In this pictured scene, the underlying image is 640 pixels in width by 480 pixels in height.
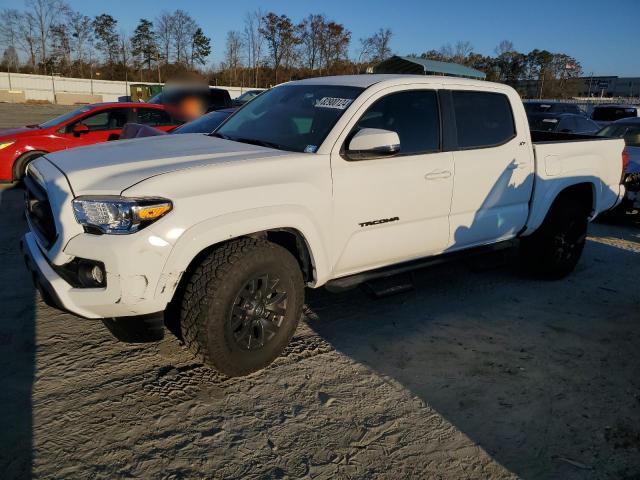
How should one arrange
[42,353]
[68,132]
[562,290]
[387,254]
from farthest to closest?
[68,132], [562,290], [387,254], [42,353]

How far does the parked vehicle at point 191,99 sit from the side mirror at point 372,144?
9.29m

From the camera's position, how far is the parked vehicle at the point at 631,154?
24.7 feet

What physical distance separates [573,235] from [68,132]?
26.6ft

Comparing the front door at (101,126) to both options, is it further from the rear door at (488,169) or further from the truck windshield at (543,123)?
the truck windshield at (543,123)

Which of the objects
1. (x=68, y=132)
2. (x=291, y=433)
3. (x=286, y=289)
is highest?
(x=68, y=132)

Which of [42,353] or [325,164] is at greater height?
[325,164]

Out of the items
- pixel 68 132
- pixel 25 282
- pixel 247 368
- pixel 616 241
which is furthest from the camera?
pixel 68 132

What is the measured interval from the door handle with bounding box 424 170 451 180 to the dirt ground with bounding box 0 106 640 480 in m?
1.19

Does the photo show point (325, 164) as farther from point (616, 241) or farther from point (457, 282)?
point (616, 241)

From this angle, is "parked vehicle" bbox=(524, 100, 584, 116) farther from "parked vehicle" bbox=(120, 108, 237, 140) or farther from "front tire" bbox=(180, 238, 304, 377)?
"front tire" bbox=(180, 238, 304, 377)

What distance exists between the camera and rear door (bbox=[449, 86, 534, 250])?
4.12 meters

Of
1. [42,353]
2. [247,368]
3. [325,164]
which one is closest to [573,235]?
[325,164]

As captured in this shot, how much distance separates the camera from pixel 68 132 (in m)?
8.91

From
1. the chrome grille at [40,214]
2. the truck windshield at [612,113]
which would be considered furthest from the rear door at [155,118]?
the truck windshield at [612,113]
